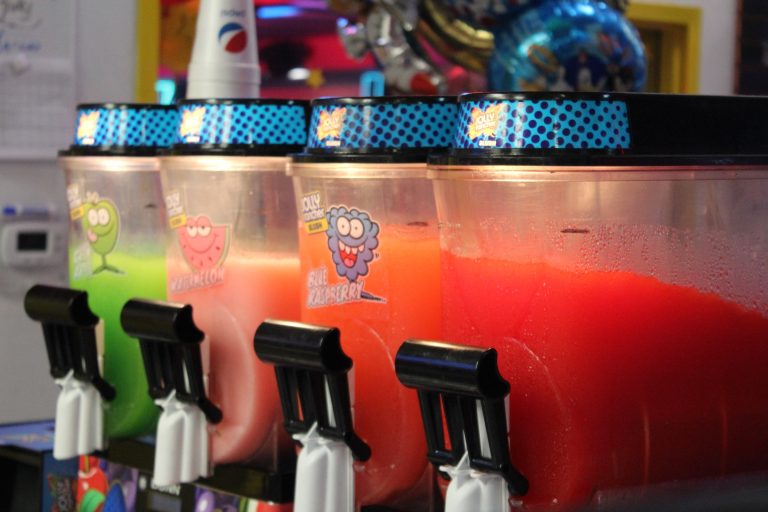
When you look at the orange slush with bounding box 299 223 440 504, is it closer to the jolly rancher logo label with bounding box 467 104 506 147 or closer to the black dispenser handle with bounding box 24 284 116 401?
the jolly rancher logo label with bounding box 467 104 506 147

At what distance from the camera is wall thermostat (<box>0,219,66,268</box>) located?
7.99ft

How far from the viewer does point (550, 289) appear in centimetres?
89

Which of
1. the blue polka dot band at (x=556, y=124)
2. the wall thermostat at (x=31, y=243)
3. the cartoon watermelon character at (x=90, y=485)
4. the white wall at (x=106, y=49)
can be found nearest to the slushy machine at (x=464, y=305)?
the blue polka dot band at (x=556, y=124)


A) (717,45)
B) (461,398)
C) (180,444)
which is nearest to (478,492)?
(461,398)

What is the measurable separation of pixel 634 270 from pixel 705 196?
3.4 inches

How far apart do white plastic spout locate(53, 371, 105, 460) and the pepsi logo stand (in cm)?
42

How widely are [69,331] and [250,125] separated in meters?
0.35

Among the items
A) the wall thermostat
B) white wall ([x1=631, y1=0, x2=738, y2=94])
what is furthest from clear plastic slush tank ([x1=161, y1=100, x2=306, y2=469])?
white wall ([x1=631, y1=0, x2=738, y2=94])

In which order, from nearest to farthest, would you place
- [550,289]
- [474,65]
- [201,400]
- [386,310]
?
[550,289] < [386,310] < [201,400] < [474,65]

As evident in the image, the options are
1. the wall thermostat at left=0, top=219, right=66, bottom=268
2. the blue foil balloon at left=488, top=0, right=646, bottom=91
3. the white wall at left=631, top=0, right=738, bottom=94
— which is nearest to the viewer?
the blue foil balloon at left=488, top=0, right=646, bottom=91

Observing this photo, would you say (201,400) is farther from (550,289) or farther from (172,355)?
(550,289)

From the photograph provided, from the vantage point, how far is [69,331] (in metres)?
1.37

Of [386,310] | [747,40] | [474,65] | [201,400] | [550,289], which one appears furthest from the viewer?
[747,40]

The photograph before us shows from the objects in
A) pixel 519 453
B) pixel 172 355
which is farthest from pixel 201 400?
pixel 519 453
